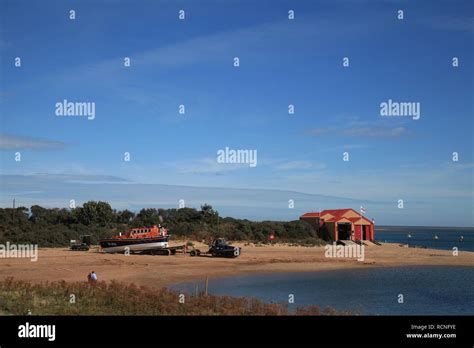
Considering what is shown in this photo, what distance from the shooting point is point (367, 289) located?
35.8 metres

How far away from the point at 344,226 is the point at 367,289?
39085 mm

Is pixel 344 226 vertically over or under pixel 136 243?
over

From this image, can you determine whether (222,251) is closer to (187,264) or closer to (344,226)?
(187,264)

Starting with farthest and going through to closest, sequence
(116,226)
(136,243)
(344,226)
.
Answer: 1. (116,226)
2. (344,226)
3. (136,243)

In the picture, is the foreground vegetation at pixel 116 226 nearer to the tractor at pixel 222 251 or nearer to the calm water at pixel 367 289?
the tractor at pixel 222 251

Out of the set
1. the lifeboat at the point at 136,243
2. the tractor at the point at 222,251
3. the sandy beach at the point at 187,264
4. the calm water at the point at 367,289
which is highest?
the lifeboat at the point at 136,243

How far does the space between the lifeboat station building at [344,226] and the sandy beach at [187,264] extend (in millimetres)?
8119

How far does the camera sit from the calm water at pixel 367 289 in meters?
29.2

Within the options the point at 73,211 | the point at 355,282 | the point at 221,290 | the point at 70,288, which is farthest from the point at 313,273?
the point at 73,211

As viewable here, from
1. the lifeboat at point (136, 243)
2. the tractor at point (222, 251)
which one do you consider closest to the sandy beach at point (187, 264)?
the tractor at point (222, 251)

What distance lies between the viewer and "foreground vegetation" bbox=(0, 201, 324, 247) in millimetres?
63625

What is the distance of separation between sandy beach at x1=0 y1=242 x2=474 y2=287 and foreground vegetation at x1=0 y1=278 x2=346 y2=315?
8.92m

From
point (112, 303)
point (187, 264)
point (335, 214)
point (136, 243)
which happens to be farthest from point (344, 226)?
point (112, 303)
